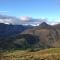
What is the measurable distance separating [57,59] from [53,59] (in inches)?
92.0

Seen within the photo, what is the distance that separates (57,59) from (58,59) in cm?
237

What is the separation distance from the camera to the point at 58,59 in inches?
4574

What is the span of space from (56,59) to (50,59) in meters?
3.48

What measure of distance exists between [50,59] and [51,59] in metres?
0.80

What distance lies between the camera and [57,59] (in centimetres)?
11400

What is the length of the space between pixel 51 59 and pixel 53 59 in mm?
1289

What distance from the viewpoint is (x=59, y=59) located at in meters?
115

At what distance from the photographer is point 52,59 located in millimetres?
116188

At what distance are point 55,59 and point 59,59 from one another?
2.25m

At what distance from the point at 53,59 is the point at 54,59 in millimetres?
572

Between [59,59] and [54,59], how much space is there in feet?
9.27

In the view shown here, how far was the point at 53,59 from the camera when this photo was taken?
377 ft

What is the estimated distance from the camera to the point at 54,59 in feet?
378

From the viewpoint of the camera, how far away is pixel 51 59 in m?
116
